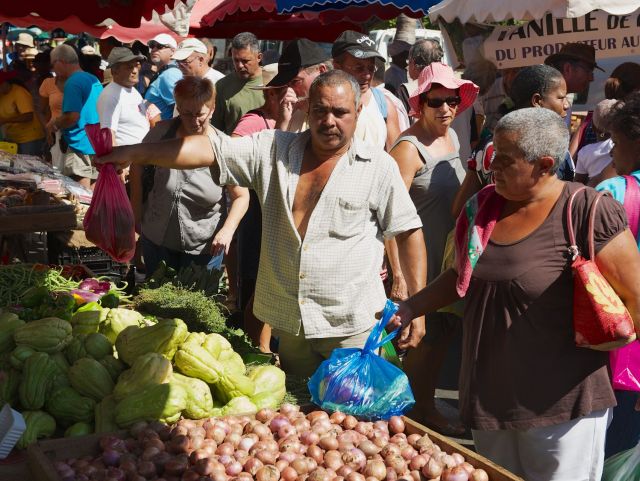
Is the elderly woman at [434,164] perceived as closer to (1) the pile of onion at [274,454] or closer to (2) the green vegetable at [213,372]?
(2) the green vegetable at [213,372]

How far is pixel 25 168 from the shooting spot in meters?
8.35

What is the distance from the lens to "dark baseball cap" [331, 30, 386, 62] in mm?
6098

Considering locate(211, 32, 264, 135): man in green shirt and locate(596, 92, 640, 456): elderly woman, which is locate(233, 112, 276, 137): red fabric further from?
locate(596, 92, 640, 456): elderly woman

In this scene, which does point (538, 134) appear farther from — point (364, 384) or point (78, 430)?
point (78, 430)

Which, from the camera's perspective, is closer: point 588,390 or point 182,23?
point 588,390

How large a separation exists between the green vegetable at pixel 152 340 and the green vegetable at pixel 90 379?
0.16m

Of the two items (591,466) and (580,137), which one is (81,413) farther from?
(580,137)

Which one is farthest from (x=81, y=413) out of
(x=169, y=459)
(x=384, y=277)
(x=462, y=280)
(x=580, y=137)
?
(x=580, y=137)

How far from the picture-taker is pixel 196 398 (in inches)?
144

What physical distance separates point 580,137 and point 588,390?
143 inches

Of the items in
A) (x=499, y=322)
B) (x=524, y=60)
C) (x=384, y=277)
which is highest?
(x=524, y=60)

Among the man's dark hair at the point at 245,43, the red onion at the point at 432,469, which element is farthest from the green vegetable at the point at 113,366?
the man's dark hair at the point at 245,43

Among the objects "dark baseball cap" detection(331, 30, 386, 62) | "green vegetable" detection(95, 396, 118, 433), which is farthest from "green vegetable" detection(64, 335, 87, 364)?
"dark baseball cap" detection(331, 30, 386, 62)

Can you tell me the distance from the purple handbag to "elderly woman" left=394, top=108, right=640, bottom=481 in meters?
0.47
